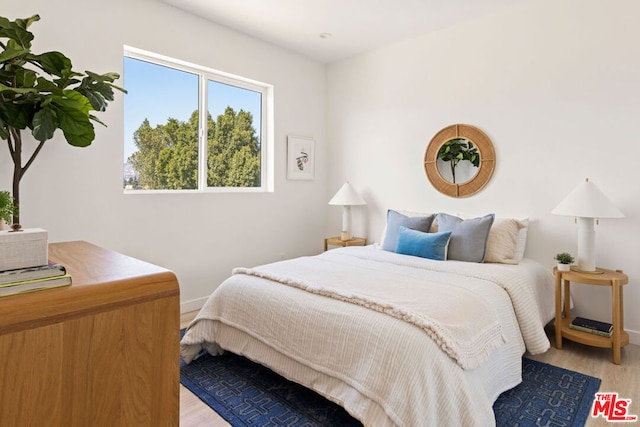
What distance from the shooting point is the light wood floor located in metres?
1.82

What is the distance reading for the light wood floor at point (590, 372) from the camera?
71.7 inches

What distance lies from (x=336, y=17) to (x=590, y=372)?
129 inches

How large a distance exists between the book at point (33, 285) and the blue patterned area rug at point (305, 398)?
48.7 inches

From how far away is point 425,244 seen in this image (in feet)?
9.56

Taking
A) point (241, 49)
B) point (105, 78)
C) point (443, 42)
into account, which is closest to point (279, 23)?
point (241, 49)

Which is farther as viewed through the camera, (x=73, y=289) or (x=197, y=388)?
(x=197, y=388)

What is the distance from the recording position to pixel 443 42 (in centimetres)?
354

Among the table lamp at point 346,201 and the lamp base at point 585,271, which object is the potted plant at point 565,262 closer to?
the lamp base at point 585,271

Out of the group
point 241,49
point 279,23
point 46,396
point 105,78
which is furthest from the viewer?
point 241,49

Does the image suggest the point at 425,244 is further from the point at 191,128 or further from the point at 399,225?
the point at 191,128

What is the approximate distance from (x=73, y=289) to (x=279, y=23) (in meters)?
3.17

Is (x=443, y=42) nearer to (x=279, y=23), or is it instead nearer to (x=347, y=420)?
(x=279, y=23)

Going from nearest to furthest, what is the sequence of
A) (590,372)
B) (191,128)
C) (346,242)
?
1. (590,372)
2. (191,128)
3. (346,242)
